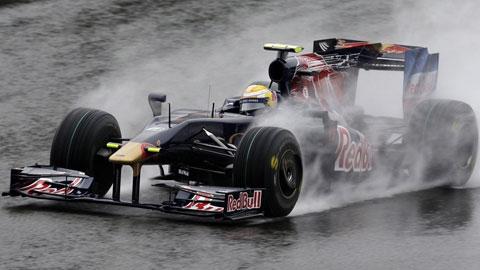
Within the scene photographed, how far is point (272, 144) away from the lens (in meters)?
10.2

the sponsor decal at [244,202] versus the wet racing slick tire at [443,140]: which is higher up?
the wet racing slick tire at [443,140]

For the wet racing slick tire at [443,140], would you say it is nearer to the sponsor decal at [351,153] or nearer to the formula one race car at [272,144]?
the formula one race car at [272,144]

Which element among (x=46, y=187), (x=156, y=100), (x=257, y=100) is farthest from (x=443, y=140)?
(x=46, y=187)

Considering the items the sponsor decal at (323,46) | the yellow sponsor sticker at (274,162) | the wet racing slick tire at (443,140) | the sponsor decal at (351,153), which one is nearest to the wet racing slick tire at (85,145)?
the yellow sponsor sticker at (274,162)

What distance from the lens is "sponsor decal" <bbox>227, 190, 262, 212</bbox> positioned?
988cm

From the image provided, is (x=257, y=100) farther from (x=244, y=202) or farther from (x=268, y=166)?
(x=244, y=202)

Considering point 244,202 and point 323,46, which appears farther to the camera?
point 323,46

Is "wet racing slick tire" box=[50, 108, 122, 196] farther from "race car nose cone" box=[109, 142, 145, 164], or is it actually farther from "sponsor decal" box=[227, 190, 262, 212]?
"sponsor decal" box=[227, 190, 262, 212]

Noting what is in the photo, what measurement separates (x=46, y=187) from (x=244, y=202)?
76.2 inches

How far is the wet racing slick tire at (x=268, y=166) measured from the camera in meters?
10.2

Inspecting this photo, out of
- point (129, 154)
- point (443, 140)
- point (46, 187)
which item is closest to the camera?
point (129, 154)

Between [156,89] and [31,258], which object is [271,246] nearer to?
[31,258]

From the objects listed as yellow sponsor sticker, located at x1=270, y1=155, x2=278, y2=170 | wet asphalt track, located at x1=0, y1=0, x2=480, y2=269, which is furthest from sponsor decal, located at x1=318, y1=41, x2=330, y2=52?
yellow sponsor sticker, located at x1=270, y1=155, x2=278, y2=170

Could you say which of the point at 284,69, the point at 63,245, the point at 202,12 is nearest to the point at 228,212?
the point at 63,245
